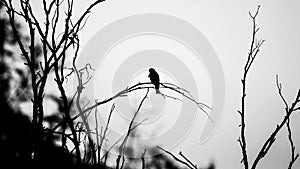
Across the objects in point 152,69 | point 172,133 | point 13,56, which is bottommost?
point 172,133

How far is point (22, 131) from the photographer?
507 cm

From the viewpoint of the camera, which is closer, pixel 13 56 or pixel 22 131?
pixel 22 131

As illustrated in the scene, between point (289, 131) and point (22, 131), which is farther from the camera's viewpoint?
point (22, 131)

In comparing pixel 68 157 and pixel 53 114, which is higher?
pixel 53 114

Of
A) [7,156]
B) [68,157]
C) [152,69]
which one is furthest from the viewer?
[152,69]

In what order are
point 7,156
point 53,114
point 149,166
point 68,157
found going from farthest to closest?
point 53,114
point 149,166
point 7,156
point 68,157

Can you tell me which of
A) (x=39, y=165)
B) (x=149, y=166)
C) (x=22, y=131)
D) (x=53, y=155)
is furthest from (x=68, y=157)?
(x=149, y=166)

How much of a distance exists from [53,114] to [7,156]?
33.8 feet

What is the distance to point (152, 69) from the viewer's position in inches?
328

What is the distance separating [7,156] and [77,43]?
1255 mm

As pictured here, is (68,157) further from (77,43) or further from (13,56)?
(13,56)

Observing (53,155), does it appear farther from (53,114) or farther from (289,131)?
(53,114)

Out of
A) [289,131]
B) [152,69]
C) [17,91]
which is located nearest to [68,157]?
[289,131]

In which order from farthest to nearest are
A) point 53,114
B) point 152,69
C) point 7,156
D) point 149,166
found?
1. point 53,114
2. point 149,166
3. point 152,69
4. point 7,156
